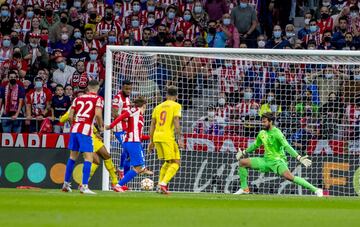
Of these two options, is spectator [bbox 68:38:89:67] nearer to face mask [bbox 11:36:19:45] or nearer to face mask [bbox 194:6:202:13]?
face mask [bbox 11:36:19:45]

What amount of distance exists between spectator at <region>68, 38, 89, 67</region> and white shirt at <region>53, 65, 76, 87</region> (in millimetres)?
428

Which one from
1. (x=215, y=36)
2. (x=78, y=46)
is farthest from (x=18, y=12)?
(x=215, y=36)

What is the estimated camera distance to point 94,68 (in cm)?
2797

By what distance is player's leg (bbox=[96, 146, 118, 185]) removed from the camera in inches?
854

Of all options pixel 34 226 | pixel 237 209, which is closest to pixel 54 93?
pixel 237 209

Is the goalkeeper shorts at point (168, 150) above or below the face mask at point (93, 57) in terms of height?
below

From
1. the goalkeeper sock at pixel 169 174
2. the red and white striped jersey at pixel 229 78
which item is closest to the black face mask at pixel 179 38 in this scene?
the red and white striped jersey at pixel 229 78

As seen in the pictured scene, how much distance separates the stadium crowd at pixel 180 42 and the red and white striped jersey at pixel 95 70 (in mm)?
23

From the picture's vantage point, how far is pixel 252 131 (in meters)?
24.5

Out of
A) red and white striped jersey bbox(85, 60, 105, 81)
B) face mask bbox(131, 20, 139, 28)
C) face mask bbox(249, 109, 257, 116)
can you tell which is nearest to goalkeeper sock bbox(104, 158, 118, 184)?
face mask bbox(249, 109, 257, 116)

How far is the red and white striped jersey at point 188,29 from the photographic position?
29281 mm

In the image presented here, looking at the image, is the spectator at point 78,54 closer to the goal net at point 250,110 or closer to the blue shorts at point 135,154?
the goal net at point 250,110

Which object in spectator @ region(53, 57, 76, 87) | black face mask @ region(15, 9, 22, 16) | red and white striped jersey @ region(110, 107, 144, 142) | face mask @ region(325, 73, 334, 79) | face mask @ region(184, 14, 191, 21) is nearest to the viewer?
red and white striped jersey @ region(110, 107, 144, 142)

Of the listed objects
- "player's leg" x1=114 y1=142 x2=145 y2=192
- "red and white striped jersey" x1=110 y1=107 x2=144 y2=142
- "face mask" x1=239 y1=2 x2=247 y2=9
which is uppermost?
"face mask" x1=239 y1=2 x2=247 y2=9
